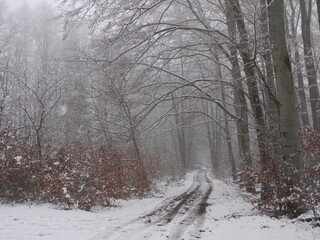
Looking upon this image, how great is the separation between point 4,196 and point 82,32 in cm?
2024

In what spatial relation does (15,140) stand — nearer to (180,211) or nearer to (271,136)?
(180,211)

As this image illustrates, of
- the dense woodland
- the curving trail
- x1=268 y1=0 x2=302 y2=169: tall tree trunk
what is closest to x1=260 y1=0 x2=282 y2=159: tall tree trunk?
the dense woodland

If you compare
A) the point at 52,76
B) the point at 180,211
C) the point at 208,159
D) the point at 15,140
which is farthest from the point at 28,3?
the point at 208,159

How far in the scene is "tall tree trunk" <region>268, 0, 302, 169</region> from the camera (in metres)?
7.45

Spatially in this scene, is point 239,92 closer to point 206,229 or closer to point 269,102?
point 269,102

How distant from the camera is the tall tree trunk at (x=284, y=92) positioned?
745 centimetres

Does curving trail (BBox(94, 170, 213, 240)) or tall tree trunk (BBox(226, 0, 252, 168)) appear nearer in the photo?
curving trail (BBox(94, 170, 213, 240))

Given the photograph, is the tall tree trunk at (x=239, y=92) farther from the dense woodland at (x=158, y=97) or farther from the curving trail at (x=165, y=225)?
the curving trail at (x=165, y=225)

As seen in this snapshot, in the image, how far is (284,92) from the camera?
7539 millimetres

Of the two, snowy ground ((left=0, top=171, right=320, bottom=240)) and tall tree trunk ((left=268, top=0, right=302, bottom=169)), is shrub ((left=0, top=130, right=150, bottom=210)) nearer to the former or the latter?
snowy ground ((left=0, top=171, right=320, bottom=240))

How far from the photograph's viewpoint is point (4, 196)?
32.4 feet

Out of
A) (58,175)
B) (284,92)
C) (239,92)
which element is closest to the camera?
(284,92)

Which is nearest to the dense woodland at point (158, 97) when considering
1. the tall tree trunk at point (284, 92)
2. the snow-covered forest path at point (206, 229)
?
the tall tree trunk at point (284, 92)

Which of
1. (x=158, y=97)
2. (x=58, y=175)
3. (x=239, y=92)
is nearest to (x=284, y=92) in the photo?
(x=158, y=97)
